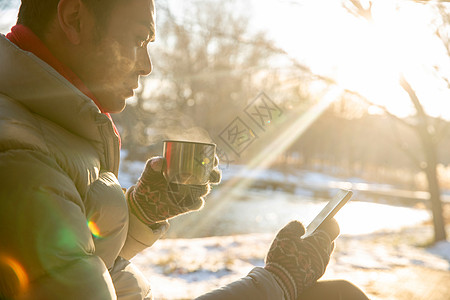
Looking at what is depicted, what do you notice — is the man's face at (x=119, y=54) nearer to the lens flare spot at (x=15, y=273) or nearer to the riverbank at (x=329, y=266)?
the lens flare spot at (x=15, y=273)

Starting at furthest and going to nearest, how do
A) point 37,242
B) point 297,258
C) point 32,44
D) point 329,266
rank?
point 329,266 < point 297,258 < point 32,44 < point 37,242

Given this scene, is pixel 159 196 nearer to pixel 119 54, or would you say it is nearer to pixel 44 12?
pixel 119 54

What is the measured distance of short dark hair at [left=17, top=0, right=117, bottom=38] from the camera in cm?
112

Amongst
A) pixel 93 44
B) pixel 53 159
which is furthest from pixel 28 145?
pixel 93 44

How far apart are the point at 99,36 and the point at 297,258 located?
95cm

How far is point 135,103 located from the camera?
16062 mm

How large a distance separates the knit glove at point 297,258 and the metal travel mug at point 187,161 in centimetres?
38

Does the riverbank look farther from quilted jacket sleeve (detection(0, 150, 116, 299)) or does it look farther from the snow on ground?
quilted jacket sleeve (detection(0, 150, 116, 299))

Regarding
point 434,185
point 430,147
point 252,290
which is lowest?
point 434,185

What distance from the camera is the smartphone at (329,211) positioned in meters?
1.41

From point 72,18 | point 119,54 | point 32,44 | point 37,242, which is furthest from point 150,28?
point 37,242

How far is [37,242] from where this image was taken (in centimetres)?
74

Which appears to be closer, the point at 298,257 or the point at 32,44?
the point at 32,44

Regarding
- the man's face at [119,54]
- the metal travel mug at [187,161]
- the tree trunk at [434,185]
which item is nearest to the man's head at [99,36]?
the man's face at [119,54]
